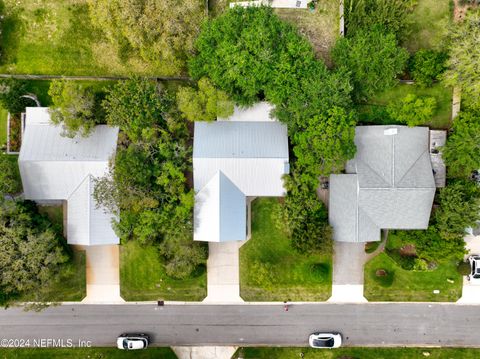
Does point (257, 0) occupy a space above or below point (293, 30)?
above

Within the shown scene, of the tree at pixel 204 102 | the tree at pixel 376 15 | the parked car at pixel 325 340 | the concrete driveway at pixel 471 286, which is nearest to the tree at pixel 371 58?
the tree at pixel 376 15

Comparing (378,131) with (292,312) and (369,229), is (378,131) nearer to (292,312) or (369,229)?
(369,229)

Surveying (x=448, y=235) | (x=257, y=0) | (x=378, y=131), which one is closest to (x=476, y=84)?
(x=378, y=131)

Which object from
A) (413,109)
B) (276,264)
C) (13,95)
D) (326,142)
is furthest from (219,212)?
(13,95)

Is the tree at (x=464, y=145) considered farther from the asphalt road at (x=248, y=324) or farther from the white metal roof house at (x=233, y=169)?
the white metal roof house at (x=233, y=169)

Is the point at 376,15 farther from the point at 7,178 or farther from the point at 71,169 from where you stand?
the point at 7,178

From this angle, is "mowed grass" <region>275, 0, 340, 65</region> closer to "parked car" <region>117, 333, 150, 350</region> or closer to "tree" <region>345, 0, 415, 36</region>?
"tree" <region>345, 0, 415, 36</region>

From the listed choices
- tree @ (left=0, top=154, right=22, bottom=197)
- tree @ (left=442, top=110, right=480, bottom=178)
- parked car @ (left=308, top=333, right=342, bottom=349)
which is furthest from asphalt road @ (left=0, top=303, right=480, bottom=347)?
tree @ (left=442, top=110, right=480, bottom=178)
